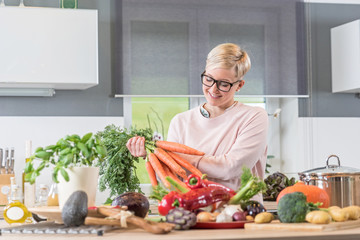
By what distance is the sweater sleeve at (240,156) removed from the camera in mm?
2209

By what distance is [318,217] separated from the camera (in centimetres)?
147

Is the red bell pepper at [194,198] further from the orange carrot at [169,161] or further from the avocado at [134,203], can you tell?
the orange carrot at [169,161]

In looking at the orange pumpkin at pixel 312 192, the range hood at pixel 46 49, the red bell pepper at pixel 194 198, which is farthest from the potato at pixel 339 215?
the range hood at pixel 46 49

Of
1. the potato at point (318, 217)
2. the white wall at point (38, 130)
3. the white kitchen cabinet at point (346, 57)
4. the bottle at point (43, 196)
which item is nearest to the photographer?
the potato at point (318, 217)

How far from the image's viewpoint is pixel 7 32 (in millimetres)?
4125

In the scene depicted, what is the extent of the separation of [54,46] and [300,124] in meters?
2.07

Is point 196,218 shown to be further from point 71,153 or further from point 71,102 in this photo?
point 71,102

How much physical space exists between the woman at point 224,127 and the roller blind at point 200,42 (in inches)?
85.3

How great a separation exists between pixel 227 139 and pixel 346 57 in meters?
2.87

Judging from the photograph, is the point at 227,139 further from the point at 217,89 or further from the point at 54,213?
the point at 54,213

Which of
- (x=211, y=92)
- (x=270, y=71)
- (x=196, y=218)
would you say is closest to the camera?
(x=196, y=218)

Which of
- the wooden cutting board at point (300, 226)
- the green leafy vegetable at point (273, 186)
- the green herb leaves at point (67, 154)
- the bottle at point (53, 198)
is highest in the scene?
the green herb leaves at point (67, 154)

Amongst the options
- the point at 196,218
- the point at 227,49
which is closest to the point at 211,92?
the point at 227,49

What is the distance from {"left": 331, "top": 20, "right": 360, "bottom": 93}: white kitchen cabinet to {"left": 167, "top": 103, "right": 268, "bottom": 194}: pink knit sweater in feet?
8.63
